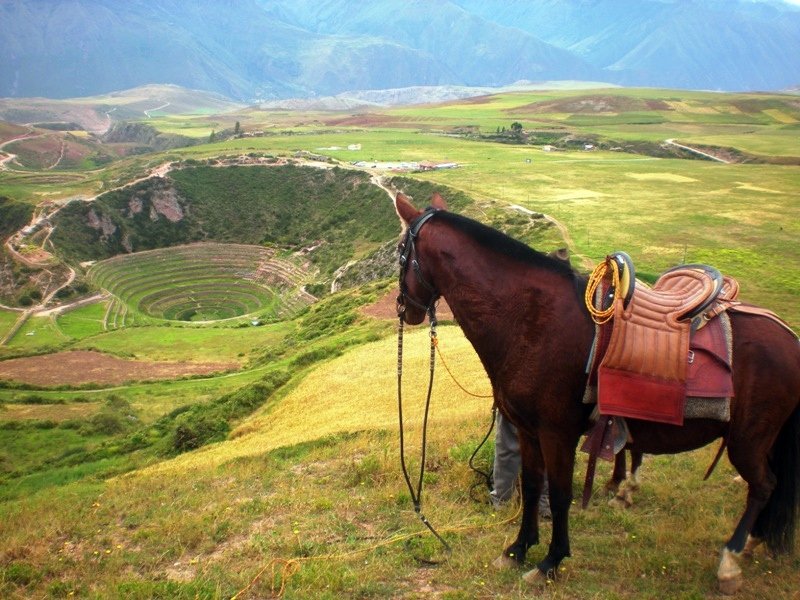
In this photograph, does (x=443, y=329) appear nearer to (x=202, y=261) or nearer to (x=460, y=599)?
(x=460, y=599)

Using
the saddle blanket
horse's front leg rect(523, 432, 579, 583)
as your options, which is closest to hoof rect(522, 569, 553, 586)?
horse's front leg rect(523, 432, 579, 583)

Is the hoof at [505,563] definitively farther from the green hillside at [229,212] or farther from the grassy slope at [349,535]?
the green hillside at [229,212]

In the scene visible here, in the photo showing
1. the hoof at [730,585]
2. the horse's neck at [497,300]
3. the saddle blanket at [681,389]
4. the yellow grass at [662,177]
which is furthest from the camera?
the yellow grass at [662,177]

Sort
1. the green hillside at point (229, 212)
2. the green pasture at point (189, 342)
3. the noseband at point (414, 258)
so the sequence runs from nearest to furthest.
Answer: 1. the noseband at point (414, 258)
2. the green pasture at point (189, 342)
3. the green hillside at point (229, 212)

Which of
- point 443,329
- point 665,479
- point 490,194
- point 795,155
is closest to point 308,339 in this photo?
point 443,329

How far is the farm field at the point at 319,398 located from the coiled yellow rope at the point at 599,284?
2.54 meters

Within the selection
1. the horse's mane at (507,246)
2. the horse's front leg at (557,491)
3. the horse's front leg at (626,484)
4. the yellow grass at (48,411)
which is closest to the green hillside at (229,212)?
the yellow grass at (48,411)

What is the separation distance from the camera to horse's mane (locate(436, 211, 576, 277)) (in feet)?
18.2

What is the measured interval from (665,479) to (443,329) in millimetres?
17070

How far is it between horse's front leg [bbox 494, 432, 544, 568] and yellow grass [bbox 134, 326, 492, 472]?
4.56 m

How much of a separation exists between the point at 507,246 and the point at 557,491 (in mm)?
2365

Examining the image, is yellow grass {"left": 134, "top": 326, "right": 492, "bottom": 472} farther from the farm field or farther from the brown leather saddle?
the brown leather saddle

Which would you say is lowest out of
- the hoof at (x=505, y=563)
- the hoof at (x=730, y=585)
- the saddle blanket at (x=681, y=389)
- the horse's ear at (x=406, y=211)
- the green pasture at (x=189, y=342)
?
the green pasture at (x=189, y=342)

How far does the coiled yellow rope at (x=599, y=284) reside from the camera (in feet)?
16.9
